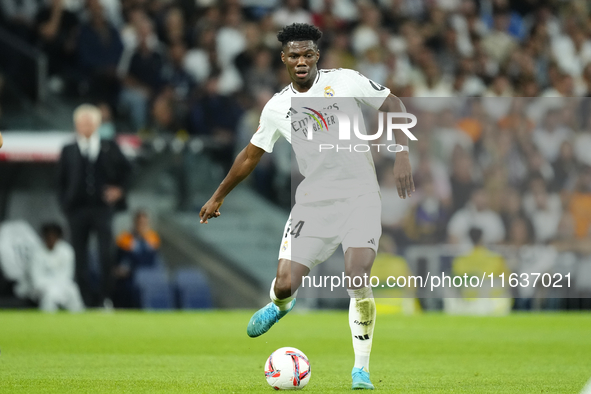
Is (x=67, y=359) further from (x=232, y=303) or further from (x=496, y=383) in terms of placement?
(x=232, y=303)

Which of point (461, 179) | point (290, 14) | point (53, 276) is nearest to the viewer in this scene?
point (53, 276)

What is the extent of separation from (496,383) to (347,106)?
2253mm

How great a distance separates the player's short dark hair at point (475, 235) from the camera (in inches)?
632

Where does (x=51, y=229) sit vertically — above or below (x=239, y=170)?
below

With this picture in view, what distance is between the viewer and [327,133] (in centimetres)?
700

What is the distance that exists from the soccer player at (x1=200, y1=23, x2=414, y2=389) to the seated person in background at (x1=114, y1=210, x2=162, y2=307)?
26.9 feet

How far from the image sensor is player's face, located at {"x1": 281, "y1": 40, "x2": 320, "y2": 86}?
6.85m

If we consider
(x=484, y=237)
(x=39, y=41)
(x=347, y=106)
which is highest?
(x=39, y=41)

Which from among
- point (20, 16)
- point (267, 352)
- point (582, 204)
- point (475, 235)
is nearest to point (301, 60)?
point (267, 352)

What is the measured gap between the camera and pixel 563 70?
20531 mm

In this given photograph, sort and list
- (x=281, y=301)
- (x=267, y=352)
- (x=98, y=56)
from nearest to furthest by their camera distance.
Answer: (x=281, y=301) → (x=267, y=352) → (x=98, y=56)

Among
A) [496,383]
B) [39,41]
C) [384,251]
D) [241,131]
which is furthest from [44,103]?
[496,383]

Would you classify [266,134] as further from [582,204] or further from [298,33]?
[582,204]

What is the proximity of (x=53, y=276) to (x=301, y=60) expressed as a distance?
365 inches
